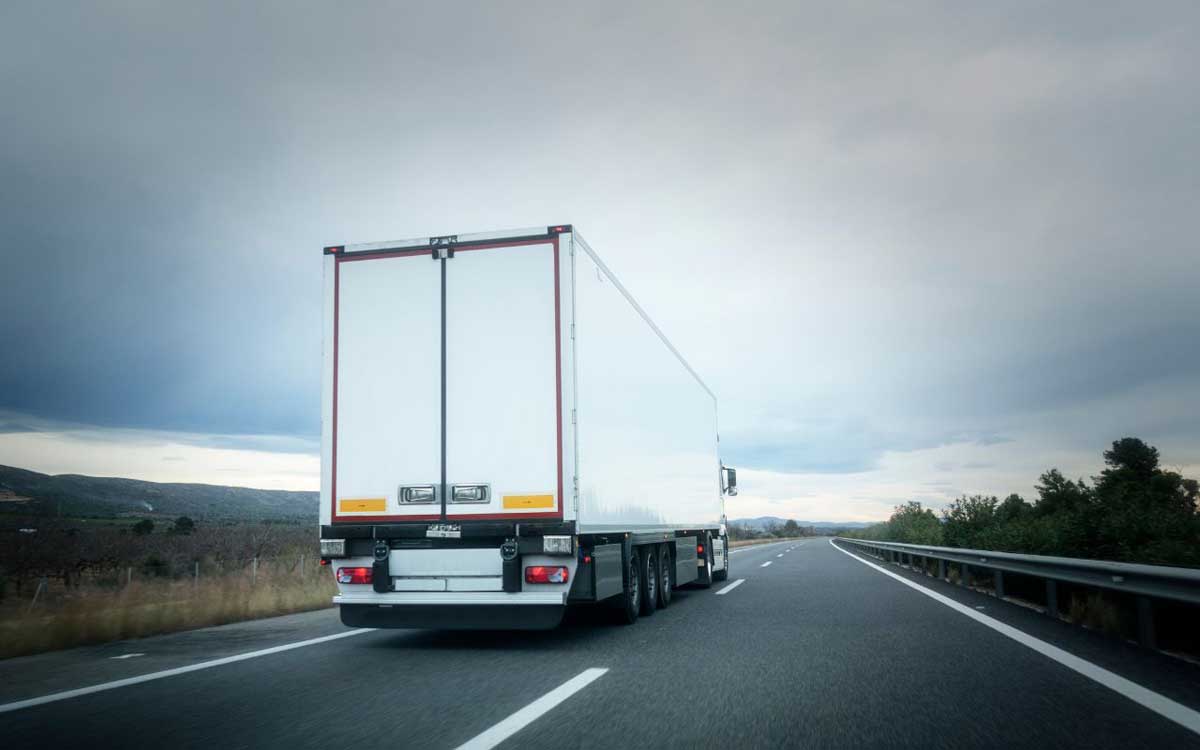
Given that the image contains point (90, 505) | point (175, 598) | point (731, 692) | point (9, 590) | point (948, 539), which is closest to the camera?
point (731, 692)

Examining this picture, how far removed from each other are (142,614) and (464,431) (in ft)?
17.1

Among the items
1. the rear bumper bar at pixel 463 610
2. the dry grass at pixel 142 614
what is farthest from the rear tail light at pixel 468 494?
the dry grass at pixel 142 614

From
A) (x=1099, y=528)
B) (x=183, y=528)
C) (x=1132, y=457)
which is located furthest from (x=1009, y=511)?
(x=1132, y=457)

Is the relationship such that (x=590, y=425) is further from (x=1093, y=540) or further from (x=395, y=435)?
(x=1093, y=540)

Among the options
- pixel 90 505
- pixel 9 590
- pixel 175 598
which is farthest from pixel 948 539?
pixel 90 505

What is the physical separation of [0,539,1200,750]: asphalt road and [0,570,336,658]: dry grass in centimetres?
50

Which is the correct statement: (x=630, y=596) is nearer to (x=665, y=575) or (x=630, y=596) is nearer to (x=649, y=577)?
(x=649, y=577)

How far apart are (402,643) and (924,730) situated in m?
5.54

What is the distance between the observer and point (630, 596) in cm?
1007

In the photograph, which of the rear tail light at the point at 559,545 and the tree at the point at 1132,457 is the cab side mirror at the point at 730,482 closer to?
the rear tail light at the point at 559,545

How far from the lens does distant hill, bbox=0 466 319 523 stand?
295ft

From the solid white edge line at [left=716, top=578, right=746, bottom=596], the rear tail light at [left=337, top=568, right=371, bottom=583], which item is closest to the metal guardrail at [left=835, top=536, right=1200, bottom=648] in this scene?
the solid white edge line at [left=716, top=578, right=746, bottom=596]

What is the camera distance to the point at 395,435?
8.25 metres

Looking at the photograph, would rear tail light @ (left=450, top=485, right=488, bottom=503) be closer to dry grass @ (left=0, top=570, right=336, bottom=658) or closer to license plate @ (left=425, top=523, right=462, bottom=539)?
license plate @ (left=425, top=523, right=462, bottom=539)
